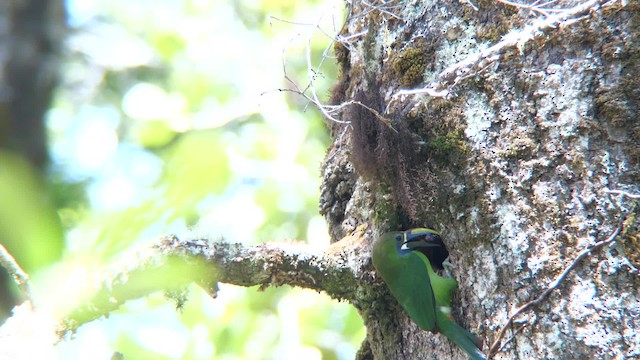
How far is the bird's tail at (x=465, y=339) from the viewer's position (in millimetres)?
2258

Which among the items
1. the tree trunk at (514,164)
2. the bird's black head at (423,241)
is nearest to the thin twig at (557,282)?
the tree trunk at (514,164)

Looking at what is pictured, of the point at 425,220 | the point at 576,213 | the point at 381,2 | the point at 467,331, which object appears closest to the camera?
the point at 576,213

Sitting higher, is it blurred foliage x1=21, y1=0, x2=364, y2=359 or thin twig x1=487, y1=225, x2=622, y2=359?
blurred foliage x1=21, y1=0, x2=364, y2=359

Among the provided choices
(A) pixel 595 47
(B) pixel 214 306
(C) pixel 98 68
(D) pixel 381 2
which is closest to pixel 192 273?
(A) pixel 595 47

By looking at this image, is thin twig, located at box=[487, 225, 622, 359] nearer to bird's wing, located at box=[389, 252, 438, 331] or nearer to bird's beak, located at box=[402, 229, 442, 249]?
bird's wing, located at box=[389, 252, 438, 331]

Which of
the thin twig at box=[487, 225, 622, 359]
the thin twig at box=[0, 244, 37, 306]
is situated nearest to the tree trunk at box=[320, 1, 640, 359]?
the thin twig at box=[487, 225, 622, 359]

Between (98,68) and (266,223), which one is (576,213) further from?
(98,68)

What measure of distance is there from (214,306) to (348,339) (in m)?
1.11

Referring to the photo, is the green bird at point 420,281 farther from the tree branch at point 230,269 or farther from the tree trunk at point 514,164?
the tree branch at point 230,269

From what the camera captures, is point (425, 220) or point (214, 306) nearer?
point (425, 220)

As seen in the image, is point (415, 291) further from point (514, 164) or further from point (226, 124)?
point (226, 124)

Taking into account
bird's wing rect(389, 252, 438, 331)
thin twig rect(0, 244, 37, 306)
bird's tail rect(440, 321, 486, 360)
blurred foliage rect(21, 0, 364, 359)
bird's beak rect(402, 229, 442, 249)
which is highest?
blurred foliage rect(21, 0, 364, 359)

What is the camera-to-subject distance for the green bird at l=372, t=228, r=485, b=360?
2345 mm

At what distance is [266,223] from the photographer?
6785 millimetres
